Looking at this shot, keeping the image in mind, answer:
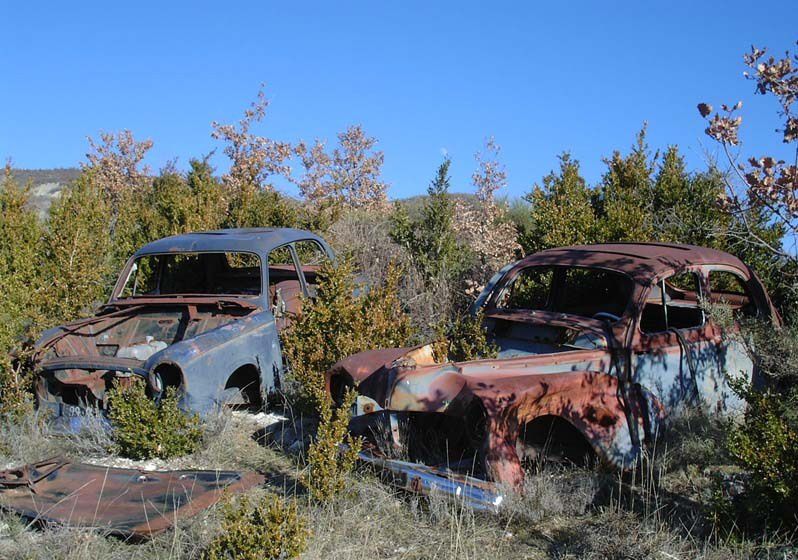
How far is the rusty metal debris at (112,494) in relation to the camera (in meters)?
4.51

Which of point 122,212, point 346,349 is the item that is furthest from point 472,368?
point 122,212

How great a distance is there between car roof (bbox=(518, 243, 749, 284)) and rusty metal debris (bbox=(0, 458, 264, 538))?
10.2 feet

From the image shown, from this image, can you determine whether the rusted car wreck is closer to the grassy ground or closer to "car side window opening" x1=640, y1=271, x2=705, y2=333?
"car side window opening" x1=640, y1=271, x2=705, y2=333

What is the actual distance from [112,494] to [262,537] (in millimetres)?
1902

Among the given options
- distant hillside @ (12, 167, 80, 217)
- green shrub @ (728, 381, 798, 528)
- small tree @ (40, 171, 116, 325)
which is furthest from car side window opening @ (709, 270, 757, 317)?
distant hillside @ (12, 167, 80, 217)

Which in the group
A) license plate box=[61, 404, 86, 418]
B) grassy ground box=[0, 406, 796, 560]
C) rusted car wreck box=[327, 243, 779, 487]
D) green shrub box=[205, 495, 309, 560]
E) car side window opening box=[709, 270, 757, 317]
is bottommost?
grassy ground box=[0, 406, 796, 560]

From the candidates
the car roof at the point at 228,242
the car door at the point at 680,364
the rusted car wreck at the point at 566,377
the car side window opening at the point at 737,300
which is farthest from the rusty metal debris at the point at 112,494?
the car side window opening at the point at 737,300

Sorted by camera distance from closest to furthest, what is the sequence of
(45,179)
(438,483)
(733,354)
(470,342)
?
(438,483) < (733,354) < (470,342) < (45,179)

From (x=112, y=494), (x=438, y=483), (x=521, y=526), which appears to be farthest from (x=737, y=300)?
(x=112, y=494)

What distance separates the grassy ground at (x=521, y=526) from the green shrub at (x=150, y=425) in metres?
1.05

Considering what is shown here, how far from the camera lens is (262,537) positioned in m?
3.63

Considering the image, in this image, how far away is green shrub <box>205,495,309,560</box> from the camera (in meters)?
3.61

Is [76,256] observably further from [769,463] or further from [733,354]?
[769,463]

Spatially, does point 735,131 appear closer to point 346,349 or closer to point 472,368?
point 472,368
